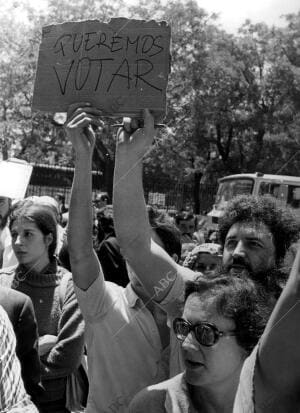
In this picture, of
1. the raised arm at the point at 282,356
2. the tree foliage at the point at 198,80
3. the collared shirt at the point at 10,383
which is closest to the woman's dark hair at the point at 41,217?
the collared shirt at the point at 10,383

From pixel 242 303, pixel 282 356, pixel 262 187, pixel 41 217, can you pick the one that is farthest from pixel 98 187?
Answer: pixel 282 356

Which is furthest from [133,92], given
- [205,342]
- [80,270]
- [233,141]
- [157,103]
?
[233,141]

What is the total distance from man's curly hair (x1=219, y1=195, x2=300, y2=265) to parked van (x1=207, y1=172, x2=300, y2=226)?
30.2 ft

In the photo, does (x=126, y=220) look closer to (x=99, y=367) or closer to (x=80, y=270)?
(x=80, y=270)

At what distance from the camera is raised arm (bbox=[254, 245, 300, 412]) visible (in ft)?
2.64

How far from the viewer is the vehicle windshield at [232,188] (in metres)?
14.4

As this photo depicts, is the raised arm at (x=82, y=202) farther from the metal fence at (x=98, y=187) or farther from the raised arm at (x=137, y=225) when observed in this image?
the metal fence at (x=98, y=187)

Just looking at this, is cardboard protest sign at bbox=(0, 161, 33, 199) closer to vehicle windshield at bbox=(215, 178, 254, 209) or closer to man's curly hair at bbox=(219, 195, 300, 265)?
man's curly hair at bbox=(219, 195, 300, 265)

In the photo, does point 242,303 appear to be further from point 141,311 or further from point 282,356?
point 282,356

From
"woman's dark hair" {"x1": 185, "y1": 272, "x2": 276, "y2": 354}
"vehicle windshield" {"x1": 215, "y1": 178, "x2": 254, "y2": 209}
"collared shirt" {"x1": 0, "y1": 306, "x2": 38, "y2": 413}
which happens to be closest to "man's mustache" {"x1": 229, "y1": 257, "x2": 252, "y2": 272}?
"woman's dark hair" {"x1": 185, "y1": 272, "x2": 276, "y2": 354}

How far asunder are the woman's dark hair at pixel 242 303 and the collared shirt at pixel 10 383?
0.54 m

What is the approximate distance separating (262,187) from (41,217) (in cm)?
1125

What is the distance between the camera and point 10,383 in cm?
150

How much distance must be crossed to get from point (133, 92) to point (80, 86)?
0.19m
